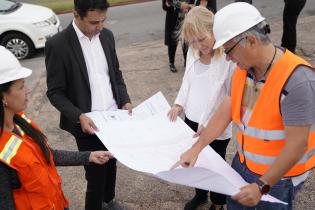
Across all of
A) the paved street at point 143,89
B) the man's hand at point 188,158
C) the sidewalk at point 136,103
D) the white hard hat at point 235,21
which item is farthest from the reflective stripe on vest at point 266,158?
the paved street at point 143,89

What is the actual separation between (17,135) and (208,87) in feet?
4.34

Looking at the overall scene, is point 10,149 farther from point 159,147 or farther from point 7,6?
point 7,6

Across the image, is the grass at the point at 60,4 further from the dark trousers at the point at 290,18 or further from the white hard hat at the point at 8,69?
the white hard hat at the point at 8,69

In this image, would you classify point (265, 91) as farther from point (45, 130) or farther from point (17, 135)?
point (45, 130)

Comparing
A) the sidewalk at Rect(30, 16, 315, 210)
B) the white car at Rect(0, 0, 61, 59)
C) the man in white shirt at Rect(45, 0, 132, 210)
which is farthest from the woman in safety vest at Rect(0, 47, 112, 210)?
the white car at Rect(0, 0, 61, 59)

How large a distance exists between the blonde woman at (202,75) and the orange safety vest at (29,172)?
3.00ft

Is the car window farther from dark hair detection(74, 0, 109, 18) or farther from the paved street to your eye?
dark hair detection(74, 0, 109, 18)

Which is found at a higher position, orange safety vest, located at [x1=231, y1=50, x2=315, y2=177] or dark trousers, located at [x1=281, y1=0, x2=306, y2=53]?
orange safety vest, located at [x1=231, y1=50, x2=315, y2=177]

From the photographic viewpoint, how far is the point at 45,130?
4.88m

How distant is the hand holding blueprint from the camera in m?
1.84

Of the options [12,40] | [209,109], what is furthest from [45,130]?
[12,40]

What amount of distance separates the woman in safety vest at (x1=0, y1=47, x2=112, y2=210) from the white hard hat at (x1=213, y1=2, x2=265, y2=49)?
95 centimetres

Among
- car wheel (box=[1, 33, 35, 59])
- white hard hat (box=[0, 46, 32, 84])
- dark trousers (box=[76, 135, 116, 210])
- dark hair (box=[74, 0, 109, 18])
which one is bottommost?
car wheel (box=[1, 33, 35, 59])

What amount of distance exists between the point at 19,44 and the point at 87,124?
659 cm
